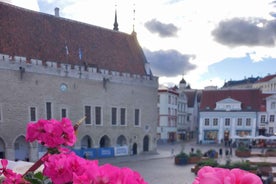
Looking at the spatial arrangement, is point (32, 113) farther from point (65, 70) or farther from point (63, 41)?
point (63, 41)

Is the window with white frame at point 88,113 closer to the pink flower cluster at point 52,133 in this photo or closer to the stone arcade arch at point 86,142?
the stone arcade arch at point 86,142

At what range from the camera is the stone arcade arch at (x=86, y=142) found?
24.9m

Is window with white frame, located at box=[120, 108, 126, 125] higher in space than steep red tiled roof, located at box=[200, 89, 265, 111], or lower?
lower

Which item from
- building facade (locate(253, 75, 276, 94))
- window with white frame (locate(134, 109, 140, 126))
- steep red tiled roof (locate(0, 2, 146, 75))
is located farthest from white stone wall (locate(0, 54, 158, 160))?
building facade (locate(253, 75, 276, 94))

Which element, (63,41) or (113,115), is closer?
(63,41)

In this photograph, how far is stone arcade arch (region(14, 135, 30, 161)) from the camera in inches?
831

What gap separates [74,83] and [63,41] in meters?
3.99

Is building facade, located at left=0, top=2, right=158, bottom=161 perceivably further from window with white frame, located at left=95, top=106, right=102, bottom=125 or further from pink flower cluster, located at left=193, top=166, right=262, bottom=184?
pink flower cluster, located at left=193, top=166, right=262, bottom=184

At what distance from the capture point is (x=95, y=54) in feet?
86.1

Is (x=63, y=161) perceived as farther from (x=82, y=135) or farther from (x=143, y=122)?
(x=143, y=122)

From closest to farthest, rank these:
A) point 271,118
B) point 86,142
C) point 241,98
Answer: point 86,142
point 271,118
point 241,98

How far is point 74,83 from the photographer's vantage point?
77.5 ft

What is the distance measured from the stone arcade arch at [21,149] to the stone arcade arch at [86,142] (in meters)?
4.78

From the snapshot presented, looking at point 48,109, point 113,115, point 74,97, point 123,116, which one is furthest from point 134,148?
point 48,109
